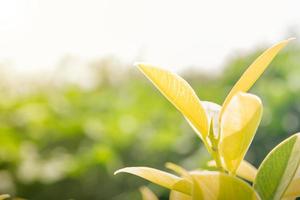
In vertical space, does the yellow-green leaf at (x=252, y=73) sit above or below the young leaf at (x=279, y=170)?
above

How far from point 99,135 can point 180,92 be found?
4.23 ft

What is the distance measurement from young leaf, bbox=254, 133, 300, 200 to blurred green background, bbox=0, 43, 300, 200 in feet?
3.79

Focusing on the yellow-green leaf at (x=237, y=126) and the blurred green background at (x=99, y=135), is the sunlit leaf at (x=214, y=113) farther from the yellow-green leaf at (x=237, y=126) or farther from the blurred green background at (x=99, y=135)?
the blurred green background at (x=99, y=135)

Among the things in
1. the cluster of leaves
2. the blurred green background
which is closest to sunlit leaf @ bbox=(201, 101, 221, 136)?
the cluster of leaves

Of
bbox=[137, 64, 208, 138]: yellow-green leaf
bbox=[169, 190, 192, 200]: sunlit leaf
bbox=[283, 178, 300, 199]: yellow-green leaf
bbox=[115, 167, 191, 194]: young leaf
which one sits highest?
bbox=[137, 64, 208, 138]: yellow-green leaf

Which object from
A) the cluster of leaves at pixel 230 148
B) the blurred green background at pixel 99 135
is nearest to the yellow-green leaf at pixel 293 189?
the cluster of leaves at pixel 230 148

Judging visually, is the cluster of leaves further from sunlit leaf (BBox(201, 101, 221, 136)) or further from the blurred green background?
the blurred green background

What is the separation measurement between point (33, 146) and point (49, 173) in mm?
119

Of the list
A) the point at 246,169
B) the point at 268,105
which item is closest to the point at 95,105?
the point at 268,105

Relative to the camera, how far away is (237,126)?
302 mm

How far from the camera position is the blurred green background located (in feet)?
4.83

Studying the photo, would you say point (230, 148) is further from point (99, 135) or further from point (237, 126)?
point (99, 135)

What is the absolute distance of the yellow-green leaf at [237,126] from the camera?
292mm

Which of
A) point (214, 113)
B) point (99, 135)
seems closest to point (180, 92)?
point (214, 113)
